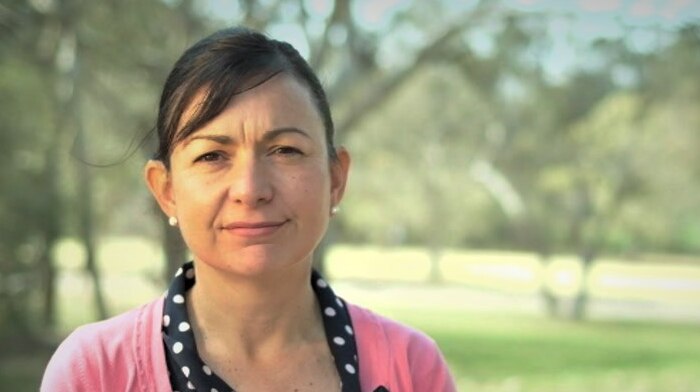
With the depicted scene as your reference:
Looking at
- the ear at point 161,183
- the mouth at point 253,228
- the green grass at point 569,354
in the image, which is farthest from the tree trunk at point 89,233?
the mouth at point 253,228

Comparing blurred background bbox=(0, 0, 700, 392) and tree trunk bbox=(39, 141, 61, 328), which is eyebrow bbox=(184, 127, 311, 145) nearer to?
blurred background bbox=(0, 0, 700, 392)

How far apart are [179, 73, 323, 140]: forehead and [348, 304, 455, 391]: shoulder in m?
0.20

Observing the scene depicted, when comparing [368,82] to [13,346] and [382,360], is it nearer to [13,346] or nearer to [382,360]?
[13,346]

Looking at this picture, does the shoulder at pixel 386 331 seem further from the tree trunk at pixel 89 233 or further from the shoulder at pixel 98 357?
the tree trunk at pixel 89 233

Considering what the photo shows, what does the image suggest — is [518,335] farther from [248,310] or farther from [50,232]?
[248,310]

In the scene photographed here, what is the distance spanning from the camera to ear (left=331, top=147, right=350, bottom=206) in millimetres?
906

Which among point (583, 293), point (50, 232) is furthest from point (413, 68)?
point (50, 232)

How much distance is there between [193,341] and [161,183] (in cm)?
14

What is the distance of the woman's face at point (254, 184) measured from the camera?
81cm

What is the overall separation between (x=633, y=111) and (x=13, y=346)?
319 cm

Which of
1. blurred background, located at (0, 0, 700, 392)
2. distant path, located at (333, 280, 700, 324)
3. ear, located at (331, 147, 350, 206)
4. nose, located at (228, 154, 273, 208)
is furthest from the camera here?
distant path, located at (333, 280, 700, 324)

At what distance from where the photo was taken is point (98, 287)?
4781 millimetres

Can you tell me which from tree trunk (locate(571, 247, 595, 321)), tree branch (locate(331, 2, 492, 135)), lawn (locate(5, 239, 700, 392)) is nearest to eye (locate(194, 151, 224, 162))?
tree branch (locate(331, 2, 492, 135))

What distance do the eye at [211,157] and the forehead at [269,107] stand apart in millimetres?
22
